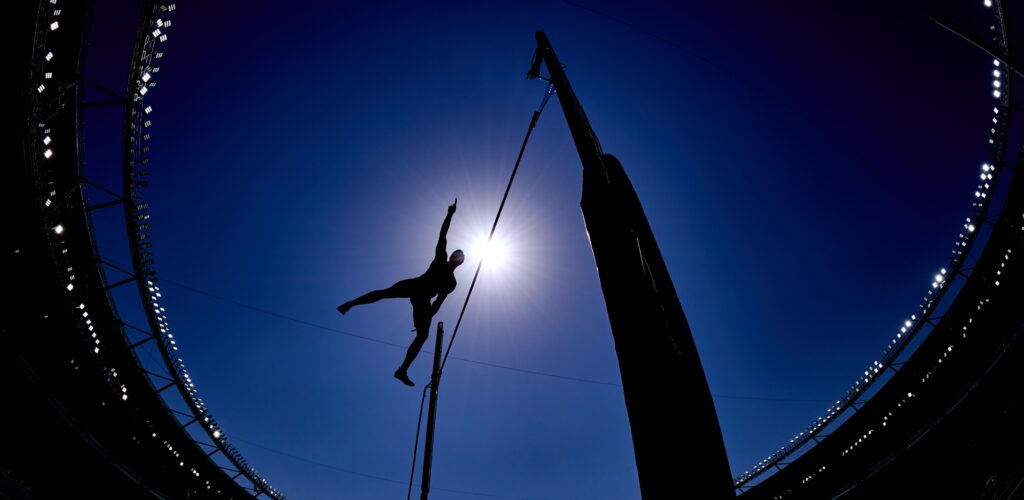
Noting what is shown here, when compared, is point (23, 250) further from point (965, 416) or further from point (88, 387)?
point (965, 416)

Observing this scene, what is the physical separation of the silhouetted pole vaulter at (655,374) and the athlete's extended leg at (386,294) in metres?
4.61

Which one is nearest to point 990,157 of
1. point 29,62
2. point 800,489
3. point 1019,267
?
point 1019,267

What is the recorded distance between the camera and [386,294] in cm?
582

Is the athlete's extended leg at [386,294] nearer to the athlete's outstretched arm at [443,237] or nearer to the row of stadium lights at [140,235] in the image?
the athlete's outstretched arm at [443,237]

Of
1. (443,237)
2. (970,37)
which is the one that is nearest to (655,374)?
(443,237)

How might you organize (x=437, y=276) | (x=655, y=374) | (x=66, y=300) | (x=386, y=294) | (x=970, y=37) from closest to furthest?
(x=655, y=374) < (x=386, y=294) < (x=437, y=276) < (x=970, y=37) < (x=66, y=300)

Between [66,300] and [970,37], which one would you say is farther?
[66,300]

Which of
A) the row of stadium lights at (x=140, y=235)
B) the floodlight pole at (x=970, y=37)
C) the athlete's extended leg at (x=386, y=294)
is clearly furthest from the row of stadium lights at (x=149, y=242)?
the floodlight pole at (x=970, y=37)

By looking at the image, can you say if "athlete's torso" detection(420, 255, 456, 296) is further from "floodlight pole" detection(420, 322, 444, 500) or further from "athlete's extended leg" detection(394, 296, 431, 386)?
"floodlight pole" detection(420, 322, 444, 500)

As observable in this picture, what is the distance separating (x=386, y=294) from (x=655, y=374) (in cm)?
511

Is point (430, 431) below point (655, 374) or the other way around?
the other way around

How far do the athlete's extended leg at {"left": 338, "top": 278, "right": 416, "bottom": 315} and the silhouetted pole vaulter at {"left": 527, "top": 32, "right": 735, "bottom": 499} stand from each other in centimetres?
461

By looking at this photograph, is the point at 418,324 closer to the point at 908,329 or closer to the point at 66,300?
the point at 66,300

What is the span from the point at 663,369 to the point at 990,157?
92.5 ft
